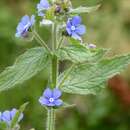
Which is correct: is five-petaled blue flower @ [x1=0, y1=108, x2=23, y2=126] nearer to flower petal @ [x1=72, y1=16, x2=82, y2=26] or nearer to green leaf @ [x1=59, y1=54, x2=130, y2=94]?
green leaf @ [x1=59, y1=54, x2=130, y2=94]

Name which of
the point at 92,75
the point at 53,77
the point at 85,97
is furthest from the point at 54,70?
the point at 85,97

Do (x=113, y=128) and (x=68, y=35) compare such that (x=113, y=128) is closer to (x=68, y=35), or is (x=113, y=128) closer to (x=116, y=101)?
(x=116, y=101)

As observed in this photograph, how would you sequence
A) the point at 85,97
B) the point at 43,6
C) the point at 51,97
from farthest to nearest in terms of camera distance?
the point at 85,97, the point at 43,6, the point at 51,97

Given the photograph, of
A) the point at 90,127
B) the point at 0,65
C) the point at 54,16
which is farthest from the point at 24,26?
the point at 0,65

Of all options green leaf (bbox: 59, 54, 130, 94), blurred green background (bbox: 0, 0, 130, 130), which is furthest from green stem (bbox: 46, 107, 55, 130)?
blurred green background (bbox: 0, 0, 130, 130)

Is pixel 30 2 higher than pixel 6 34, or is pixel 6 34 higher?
pixel 30 2

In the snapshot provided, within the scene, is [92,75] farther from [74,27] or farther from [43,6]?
[43,6]

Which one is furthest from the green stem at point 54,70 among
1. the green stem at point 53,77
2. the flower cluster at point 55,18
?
the flower cluster at point 55,18
